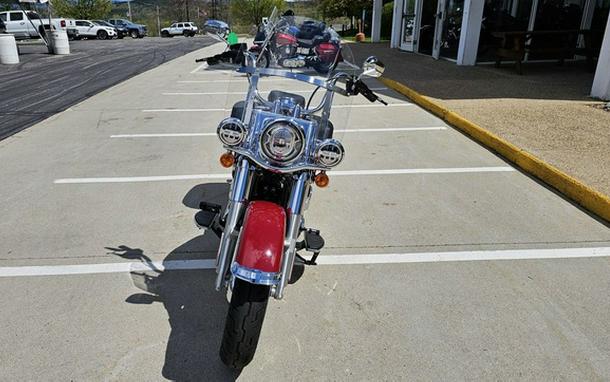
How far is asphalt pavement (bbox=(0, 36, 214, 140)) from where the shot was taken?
28.0ft

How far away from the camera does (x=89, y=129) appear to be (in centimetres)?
717

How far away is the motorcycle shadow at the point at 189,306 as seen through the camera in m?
2.36

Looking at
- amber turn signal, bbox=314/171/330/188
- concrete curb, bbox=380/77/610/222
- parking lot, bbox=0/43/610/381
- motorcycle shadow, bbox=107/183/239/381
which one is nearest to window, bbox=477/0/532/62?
concrete curb, bbox=380/77/610/222

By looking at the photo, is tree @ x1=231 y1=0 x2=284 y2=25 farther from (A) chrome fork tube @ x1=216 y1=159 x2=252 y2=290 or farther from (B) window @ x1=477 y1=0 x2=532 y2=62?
(A) chrome fork tube @ x1=216 y1=159 x2=252 y2=290

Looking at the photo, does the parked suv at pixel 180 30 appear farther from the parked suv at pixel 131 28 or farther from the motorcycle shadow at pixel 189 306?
the motorcycle shadow at pixel 189 306

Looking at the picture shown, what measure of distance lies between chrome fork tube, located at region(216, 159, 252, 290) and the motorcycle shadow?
457 mm

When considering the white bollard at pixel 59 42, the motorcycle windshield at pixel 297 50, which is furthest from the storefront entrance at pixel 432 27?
the white bollard at pixel 59 42

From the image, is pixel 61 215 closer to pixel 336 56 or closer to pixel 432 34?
pixel 336 56

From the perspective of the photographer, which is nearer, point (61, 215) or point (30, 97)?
point (61, 215)

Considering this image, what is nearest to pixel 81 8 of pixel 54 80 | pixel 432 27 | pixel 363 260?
pixel 54 80

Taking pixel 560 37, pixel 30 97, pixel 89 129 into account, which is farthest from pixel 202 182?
pixel 560 37

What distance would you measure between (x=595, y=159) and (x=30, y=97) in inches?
431

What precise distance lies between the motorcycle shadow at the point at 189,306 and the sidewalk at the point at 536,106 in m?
3.80

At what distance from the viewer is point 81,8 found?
158ft
